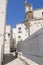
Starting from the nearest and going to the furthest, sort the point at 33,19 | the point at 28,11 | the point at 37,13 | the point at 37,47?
the point at 37,47 < the point at 33,19 < the point at 37,13 < the point at 28,11

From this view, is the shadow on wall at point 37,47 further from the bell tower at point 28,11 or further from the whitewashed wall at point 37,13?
the bell tower at point 28,11

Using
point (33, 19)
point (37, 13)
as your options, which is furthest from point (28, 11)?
point (33, 19)

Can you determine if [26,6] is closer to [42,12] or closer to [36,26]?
[42,12]

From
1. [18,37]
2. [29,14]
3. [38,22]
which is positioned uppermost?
[29,14]

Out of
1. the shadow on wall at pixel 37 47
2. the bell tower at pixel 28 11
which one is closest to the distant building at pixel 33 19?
the bell tower at pixel 28 11

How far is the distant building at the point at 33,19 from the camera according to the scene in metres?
24.3

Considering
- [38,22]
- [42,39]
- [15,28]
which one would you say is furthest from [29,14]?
[42,39]

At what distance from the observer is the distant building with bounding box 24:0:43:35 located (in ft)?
79.7

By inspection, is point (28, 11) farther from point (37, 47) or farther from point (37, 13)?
point (37, 47)

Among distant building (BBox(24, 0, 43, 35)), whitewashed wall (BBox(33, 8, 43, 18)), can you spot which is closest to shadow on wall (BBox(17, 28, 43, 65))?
distant building (BBox(24, 0, 43, 35))

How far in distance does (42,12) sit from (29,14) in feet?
8.43

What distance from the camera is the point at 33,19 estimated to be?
25.4 metres

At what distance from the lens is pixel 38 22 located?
80.2 ft

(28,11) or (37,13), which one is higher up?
(28,11)
